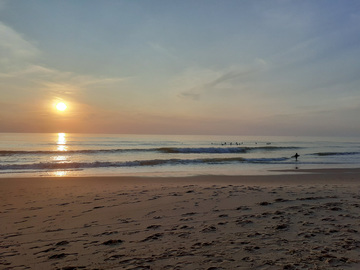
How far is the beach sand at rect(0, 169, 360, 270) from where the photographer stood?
418 centimetres

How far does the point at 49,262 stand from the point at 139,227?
1.93 metres

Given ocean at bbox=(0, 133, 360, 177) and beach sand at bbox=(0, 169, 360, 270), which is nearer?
beach sand at bbox=(0, 169, 360, 270)

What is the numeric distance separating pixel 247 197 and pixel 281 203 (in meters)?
1.17

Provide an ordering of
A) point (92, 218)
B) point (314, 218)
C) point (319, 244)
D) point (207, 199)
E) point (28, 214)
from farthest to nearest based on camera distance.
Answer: point (207, 199), point (28, 214), point (92, 218), point (314, 218), point (319, 244)

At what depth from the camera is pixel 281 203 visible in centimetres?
775

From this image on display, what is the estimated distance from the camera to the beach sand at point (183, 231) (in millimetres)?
4176

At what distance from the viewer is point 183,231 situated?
5.49m

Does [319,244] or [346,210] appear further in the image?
[346,210]

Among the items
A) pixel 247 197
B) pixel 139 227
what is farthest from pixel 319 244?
pixel 247 197

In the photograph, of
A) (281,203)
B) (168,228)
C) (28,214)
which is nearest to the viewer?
(168,228)

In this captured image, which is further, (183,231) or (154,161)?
(154,161)

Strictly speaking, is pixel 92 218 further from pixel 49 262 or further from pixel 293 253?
pixel 293 253

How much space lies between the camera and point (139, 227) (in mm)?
5828

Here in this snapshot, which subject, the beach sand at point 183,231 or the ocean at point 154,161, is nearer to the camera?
the beach sand at point 183,231
